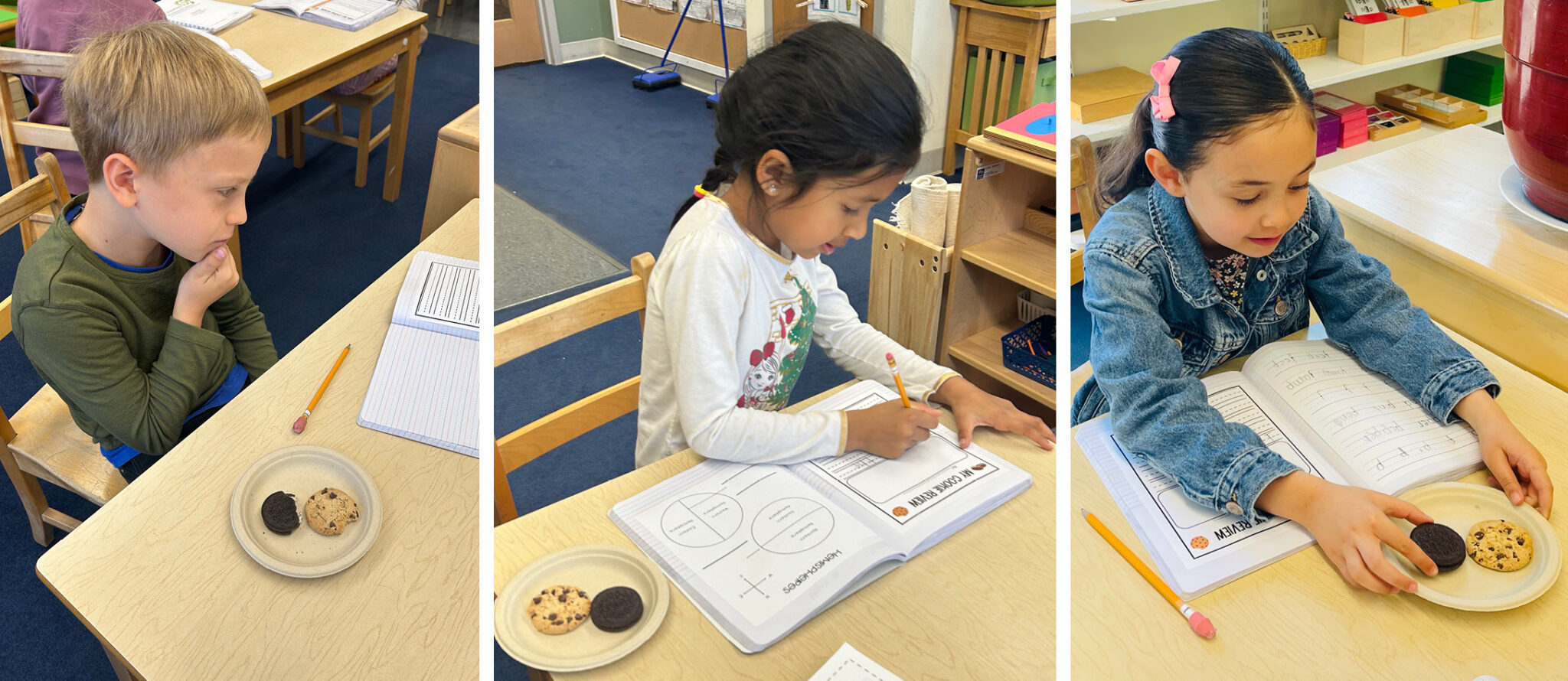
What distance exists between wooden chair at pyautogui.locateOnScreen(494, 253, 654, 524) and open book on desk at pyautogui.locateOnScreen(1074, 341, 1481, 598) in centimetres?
37

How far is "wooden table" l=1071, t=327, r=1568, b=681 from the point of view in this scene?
48 cm

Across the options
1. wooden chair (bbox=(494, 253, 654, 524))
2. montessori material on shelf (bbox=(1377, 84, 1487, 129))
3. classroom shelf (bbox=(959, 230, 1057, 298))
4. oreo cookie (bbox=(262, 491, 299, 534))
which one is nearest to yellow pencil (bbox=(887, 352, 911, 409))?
classroom shelf (bbox=(959, 230, 1057, 298))

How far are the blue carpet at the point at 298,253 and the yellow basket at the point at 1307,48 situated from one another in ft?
2.45

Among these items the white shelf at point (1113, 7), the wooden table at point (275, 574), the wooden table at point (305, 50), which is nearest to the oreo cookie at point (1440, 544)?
the white shelf at point (1113, 7)

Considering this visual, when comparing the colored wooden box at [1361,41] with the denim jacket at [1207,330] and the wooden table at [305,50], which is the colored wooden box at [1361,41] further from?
the wooden table at [305,50]

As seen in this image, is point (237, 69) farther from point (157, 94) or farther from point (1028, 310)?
point (1028, 310)

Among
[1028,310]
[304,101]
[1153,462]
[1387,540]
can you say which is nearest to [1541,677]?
[1387,540]

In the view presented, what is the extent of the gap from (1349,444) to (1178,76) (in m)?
0.26

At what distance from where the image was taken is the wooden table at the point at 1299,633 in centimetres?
48

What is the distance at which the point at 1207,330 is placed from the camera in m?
0.71

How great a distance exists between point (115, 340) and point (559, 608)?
23.8 inches

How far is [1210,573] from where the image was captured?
523mm

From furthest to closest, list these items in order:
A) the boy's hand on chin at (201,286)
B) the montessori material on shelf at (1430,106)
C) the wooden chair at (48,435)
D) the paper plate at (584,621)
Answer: the montessori material on shelf at (1430,106) < the wooden chair at (48,435) < the boy's hand on chin at (201,286) < the paper plate at (584,621)

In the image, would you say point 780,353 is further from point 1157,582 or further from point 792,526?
point 1157,582
